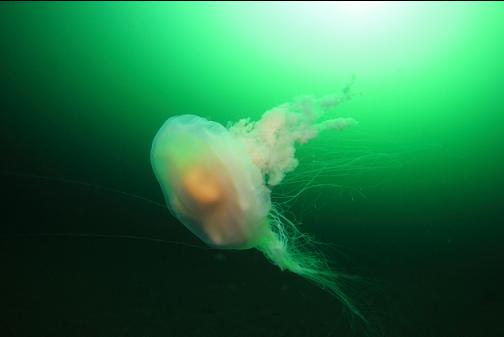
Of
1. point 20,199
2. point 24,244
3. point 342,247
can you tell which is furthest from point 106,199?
point 342,247

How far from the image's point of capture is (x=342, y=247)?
757cm

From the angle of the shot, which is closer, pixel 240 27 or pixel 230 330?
pixel 230 330

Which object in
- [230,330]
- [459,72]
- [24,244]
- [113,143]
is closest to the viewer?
[230,330]

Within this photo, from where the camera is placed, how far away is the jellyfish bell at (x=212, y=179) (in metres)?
3.65

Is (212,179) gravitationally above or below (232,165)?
below

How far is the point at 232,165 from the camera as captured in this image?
143 inches

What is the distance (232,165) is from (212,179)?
27 centimetres

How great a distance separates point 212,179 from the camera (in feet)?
12.0

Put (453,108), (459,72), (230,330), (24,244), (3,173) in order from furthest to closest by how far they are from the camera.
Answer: (3,173) → (453,108) → (459,72) → (24,244) → (230,330)

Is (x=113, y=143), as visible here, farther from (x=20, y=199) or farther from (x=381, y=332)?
(x=381, y=332)

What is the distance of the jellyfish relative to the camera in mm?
3672

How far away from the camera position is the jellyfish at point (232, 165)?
367cm

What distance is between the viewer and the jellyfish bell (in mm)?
3648

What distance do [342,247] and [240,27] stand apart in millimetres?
5197
